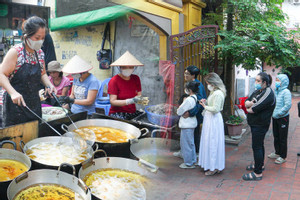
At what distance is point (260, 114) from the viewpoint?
9.80 ft

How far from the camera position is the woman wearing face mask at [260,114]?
2.95 meters

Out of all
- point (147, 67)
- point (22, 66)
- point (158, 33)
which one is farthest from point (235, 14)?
point (22, 66)

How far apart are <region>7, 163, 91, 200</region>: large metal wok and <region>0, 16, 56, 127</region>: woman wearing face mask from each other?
439 mm

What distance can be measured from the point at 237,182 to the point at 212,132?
2.07 feet

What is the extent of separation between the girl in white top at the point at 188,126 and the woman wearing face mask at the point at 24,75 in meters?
1.77

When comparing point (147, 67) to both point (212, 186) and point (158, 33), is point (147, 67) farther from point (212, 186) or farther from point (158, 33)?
point (212, 186)

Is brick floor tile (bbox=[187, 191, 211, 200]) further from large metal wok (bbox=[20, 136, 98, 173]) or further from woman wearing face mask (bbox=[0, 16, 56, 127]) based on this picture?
woman wearing face mask (bbox=[0, 16, 56, 127])

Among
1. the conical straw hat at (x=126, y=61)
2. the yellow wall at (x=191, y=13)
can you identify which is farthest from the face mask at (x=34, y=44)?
the yellow wall at (x=191, y=13)

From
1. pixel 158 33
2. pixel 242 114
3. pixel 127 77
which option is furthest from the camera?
pixel 242 114

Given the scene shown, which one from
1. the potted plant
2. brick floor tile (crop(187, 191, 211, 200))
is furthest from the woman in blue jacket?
brick floor tile (crop(187, 191, 211, 200))

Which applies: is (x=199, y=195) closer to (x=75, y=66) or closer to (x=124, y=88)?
(x=124, y=88)

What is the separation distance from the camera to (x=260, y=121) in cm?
299

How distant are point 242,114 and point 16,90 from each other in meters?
4.76

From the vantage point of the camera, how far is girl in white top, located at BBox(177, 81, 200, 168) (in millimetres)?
3111
